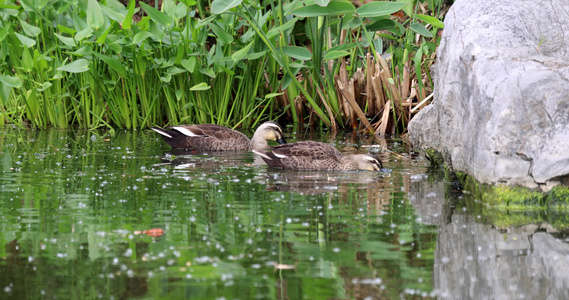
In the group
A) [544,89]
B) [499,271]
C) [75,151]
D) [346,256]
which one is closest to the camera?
[499,271]

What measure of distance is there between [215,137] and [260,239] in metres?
5.96

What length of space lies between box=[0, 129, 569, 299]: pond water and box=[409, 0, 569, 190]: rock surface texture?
18.9 inches

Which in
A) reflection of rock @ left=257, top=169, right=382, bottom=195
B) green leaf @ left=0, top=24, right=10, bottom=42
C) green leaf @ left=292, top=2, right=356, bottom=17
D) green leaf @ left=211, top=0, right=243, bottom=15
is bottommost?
reflection of rock @ left=257, top=169, right=382, bottom=195

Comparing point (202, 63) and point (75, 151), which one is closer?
point (75, 151)

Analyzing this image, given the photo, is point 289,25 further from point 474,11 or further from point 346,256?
point 346,256

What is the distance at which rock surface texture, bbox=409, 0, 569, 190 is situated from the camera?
613 cm

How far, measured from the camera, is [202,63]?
13273mm

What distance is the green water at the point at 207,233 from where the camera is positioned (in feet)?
13.7

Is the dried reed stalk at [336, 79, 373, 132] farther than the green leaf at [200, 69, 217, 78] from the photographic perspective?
Yes

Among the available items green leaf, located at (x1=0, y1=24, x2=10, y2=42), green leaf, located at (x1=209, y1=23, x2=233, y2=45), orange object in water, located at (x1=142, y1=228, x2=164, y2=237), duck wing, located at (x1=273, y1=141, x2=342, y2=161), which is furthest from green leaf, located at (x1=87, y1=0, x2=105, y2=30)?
orange object in water, located at (x1=142, y1=228, x2=164, y2=237)

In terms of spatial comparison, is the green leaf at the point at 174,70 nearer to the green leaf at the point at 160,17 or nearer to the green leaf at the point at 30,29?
the green leaf at the point at 160,17

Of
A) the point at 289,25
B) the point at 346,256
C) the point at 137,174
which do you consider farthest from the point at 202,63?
the point at 346,256

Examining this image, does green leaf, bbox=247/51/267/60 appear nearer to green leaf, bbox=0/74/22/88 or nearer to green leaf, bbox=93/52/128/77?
green leaf, bbox=93/52/128/77

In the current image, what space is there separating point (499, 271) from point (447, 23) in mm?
4146
